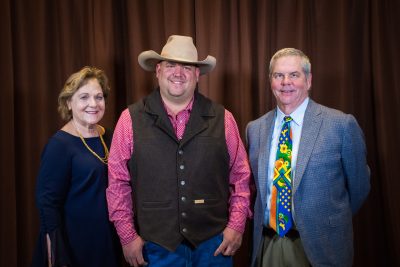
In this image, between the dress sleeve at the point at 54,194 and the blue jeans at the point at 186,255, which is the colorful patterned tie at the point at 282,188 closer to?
the blue jeans at the point at 186,255

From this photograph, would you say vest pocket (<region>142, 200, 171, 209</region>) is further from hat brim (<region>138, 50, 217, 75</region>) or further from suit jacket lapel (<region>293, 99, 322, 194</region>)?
hat brim (<region>138, 50, 217, 75</region>)

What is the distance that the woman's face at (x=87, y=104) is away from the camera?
2.08 meters

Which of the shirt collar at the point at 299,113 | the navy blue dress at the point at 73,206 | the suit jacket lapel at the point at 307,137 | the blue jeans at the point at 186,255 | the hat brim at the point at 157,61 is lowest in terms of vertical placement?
the blue jeans at the point at 186,255

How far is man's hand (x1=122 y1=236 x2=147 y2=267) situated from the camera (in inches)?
75.6

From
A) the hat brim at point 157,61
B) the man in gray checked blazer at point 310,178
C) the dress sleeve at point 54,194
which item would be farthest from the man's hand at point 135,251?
the hat brim at point 157,61

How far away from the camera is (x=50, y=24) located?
2.67 meters

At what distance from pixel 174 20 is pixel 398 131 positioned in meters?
1.70

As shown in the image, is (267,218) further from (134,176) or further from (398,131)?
(398,131)

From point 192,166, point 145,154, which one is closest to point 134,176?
point 145,154

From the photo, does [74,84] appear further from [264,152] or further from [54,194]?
[264,152]

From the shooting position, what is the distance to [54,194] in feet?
6.40

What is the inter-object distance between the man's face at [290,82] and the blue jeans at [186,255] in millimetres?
755

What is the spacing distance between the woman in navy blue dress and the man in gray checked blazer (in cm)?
80

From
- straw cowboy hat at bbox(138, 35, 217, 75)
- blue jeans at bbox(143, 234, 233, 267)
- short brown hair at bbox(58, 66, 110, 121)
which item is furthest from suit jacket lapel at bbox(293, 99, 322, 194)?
short brown hair at bbox(58, 66, 110, 121)
